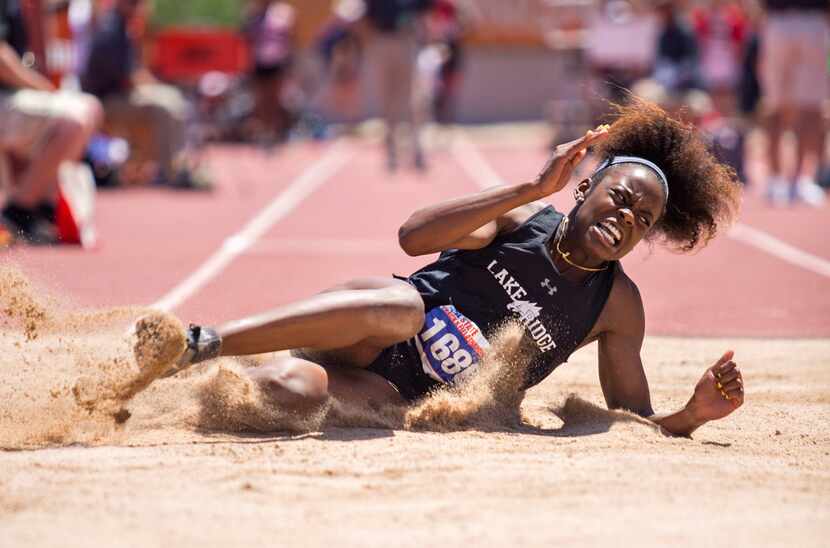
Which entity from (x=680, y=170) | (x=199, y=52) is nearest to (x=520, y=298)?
(x=680, y=170)

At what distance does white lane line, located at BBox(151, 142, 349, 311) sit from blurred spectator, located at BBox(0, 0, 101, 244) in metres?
1.23

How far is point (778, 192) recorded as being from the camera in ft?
40.6

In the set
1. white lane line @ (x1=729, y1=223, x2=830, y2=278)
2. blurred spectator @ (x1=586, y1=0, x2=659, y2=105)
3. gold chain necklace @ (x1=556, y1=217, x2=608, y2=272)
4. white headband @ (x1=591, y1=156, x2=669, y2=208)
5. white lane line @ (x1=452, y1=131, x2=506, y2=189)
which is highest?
white headband @ (x1=591, y1=156, x2=669, y2=208)

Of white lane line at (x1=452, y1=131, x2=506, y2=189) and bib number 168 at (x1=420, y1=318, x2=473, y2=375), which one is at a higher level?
bib number 168 at (x1=420, y1=318, x2=473, y2=375)

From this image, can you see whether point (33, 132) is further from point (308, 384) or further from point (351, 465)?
point (351, 465)

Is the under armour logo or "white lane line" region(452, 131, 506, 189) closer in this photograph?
the under armour logo

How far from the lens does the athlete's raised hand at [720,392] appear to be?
13.1 ft

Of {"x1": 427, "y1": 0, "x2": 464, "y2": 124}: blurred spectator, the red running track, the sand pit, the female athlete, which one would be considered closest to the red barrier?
{"x1": 427, "y1": 0, "x2": 464, "y2": 124}: blurred spectator

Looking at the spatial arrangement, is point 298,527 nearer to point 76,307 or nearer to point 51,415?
point 51,415

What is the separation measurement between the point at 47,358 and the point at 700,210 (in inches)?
89.2

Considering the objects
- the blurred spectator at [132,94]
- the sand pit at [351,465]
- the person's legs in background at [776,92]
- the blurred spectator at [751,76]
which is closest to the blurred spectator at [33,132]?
the blurred spectator at [132,94]

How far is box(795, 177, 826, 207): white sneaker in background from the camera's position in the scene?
12.1m

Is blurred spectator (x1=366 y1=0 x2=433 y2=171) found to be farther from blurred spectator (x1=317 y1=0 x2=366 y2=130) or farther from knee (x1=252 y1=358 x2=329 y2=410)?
knee (x1=252 y1=358 x2=329 y2=410)

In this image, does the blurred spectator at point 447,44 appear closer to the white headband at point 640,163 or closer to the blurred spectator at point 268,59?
the blurred spectator at point 268,59
